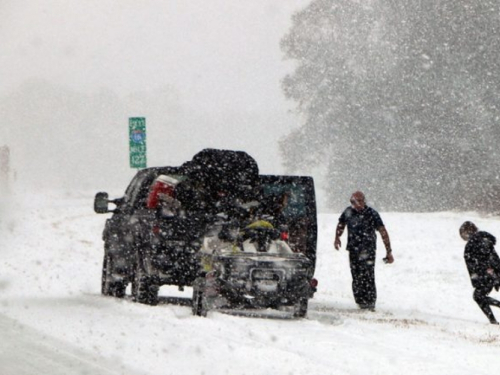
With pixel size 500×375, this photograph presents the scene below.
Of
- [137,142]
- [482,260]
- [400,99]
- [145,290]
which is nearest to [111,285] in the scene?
[145,290]

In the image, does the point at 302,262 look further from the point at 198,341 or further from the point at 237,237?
the point at 198,341

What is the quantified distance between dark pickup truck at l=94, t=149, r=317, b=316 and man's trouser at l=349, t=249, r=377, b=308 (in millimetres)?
1981

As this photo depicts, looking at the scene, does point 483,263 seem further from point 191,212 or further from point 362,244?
point 191,212

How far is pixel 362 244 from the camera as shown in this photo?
15.5m

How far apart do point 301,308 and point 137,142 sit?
1301 cm

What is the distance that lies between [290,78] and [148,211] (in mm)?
39857

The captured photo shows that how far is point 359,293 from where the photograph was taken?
15.6m

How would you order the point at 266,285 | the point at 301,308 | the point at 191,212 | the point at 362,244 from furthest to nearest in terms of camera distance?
the point at 362,244
the point at 191,212
the point at 301,308
the point at 266,285

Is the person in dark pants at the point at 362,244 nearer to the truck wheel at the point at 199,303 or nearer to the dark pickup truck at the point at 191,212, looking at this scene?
the dark pickup truck at the point at 191,212

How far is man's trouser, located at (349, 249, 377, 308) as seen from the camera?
15469 mm

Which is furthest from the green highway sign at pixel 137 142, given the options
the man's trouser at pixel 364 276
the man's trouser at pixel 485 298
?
the man's trouser at pixel 485 298

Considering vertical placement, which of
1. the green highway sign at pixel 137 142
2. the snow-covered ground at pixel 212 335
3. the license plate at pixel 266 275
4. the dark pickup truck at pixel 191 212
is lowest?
the snow-covered ground at pixel 212 335

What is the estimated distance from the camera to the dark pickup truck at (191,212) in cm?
1254

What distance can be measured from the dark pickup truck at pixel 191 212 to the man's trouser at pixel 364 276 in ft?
6.50
